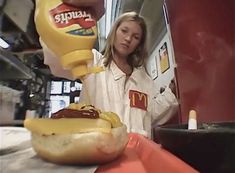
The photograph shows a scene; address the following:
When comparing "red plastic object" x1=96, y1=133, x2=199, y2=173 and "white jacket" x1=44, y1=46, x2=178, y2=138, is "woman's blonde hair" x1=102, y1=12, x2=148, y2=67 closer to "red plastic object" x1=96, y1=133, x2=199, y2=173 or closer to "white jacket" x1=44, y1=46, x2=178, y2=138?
"white jacket" x1=44, y1=46, x2=178, y2=138

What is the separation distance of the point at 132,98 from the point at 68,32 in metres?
0.74

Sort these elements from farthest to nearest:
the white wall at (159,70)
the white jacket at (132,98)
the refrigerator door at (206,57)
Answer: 1. the white wall at (159,70)
2. the white jacket at (132,98)
3. the refrigerator door at (206,57)

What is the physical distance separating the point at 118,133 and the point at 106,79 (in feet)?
2.54

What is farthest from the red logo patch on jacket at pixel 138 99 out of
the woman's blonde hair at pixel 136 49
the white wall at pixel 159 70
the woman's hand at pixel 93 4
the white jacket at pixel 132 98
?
the white wall at pixel 159 70

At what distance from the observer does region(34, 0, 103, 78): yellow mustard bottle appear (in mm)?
433

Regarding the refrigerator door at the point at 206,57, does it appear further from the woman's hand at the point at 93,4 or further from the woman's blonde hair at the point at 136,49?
the woman's hand at the point at 93,4

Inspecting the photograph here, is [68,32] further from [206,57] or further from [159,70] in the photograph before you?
[159,70]

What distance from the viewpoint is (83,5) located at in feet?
1.54

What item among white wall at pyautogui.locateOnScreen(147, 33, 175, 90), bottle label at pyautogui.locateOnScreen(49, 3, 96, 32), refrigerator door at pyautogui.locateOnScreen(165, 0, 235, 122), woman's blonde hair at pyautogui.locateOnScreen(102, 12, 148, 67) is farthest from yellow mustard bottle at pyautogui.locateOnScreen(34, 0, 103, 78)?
white wall at pyautogui.locateOnScreen(147, 33, 175, 90)

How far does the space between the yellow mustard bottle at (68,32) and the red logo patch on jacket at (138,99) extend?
0.70m

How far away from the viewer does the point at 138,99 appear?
116 centimetres

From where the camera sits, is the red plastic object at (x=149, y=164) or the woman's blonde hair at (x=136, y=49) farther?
the woman's blonde hair at (x=136, y=49)

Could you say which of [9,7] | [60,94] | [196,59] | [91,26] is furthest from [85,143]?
[60,94]

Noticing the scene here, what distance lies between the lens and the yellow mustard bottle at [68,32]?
1.42 ft
